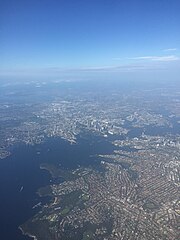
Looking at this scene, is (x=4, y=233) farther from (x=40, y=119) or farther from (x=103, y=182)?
(x=40, y=119)

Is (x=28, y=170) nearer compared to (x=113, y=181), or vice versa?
(x=113, y=181)

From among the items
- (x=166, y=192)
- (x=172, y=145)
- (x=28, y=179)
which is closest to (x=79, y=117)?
(x=172, y=145)

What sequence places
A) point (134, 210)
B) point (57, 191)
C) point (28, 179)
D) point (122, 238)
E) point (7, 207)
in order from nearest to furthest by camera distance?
point (122, 238) < point (134, 210) < point (7, 207) < point (57, 191) < point (28, 179)

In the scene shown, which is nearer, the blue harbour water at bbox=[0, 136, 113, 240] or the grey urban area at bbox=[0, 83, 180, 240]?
the grey urban area at bbox=[0, 83, 180, 240]

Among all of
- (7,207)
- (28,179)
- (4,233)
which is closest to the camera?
(4,233)

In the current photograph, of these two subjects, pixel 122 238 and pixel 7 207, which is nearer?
pixel 122 238

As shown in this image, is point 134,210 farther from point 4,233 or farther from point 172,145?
point 172,145

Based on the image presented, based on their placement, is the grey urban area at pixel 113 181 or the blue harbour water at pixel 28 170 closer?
the grey urban area at pixel 113 181

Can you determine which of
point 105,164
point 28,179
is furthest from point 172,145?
point 28,179

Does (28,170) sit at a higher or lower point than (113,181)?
lower
